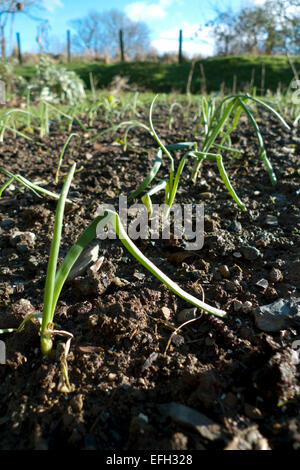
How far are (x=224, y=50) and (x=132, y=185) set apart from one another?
21073 mm

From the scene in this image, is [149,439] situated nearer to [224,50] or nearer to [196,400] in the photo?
[196,400]

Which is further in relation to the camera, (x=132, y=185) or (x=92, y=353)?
(x=132, y=185)

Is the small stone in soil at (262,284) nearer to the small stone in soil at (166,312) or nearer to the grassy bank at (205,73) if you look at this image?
the small stone in soil at (166,312)

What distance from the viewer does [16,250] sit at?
1207 millimetres

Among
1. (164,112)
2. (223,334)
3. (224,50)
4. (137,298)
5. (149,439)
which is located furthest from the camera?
(224,50)

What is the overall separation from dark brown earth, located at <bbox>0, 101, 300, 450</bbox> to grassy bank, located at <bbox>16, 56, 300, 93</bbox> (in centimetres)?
989

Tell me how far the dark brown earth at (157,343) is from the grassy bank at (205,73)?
989cm

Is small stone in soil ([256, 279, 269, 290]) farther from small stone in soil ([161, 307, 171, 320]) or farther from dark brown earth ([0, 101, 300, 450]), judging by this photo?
small stone in soil ([161, 307, 171, 320])

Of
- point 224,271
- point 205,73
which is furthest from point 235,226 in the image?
point 205,73

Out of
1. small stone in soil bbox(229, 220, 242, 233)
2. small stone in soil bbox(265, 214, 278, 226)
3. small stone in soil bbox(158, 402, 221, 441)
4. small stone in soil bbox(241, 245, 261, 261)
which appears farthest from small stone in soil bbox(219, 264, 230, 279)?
small stone in soil bbox(158, 402, 221, 441)

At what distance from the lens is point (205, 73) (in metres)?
12.4

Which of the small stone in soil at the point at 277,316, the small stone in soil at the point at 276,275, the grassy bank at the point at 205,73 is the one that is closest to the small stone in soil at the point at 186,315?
the small stone in soil at the point at 277,316

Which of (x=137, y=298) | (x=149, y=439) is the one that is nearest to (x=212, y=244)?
(x=137, y=298)

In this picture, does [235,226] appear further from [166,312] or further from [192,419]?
[192,419]
